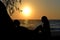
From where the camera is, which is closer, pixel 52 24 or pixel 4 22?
pixel 4 22

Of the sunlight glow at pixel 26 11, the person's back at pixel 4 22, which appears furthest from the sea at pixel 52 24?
the person's back at pixel 4 22

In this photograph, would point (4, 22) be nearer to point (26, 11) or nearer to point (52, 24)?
point (26, 11)

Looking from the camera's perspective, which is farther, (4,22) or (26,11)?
(26,11)

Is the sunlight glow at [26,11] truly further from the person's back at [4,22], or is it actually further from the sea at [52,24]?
the person's back at [4,22]

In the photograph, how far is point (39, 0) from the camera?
3.36 metres

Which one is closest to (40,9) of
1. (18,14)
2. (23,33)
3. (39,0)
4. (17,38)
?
(39,0)

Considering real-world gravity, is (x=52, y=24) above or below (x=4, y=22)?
below

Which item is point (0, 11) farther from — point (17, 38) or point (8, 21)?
point (17, 38)

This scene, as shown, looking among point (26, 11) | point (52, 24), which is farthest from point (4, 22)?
point (52, 24)

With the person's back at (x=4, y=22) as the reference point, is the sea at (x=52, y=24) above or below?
below

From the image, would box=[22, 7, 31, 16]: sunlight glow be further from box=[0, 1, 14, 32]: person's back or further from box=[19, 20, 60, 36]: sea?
box=[0, 1, 14, 32]: person's back

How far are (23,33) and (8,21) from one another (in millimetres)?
403

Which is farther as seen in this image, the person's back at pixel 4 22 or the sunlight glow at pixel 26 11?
the sunlight glow at pixel 26 11

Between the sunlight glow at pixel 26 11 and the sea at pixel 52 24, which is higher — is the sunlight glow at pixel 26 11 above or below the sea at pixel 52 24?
above
